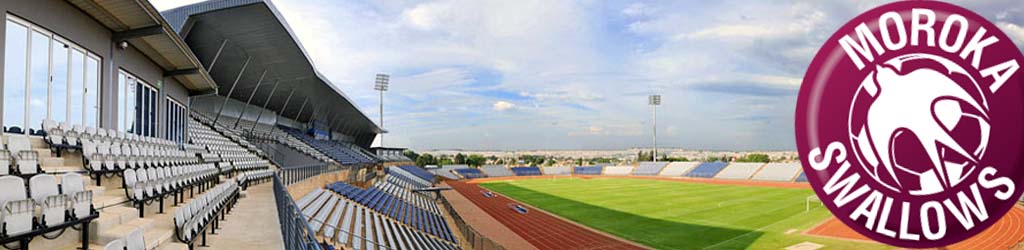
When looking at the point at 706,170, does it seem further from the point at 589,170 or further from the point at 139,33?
the point at 139,33

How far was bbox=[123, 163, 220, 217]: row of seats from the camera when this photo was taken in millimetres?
6773

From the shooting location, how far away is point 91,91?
1150cm

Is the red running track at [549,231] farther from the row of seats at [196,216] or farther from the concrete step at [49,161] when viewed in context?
the concrete step at [49,161]

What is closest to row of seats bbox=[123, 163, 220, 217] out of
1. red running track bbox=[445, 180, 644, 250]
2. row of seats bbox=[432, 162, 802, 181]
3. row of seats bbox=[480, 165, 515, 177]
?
red running track bbox=[445, 180, 644, 250]

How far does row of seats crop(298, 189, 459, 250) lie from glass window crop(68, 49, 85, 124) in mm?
4402

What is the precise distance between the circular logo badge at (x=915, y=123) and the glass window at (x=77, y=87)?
12065 millimetres

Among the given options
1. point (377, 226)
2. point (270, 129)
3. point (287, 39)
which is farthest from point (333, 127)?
point (377, 226)

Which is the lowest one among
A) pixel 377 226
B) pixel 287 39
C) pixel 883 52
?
pixel 377 226

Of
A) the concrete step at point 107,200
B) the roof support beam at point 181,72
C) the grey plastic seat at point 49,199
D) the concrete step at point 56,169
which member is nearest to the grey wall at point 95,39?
the roof support beam at point 181,72

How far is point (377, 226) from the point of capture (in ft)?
46.9

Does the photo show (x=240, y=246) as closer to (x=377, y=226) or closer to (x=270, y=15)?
(x=377, y=226)

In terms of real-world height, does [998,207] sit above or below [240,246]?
above

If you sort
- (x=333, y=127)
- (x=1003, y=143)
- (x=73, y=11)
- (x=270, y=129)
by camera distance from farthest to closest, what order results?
(x=333, y=127), (x=270, y=129), (x=73, y=11), (x=1003, y=143)

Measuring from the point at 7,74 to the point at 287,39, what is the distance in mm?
13733
